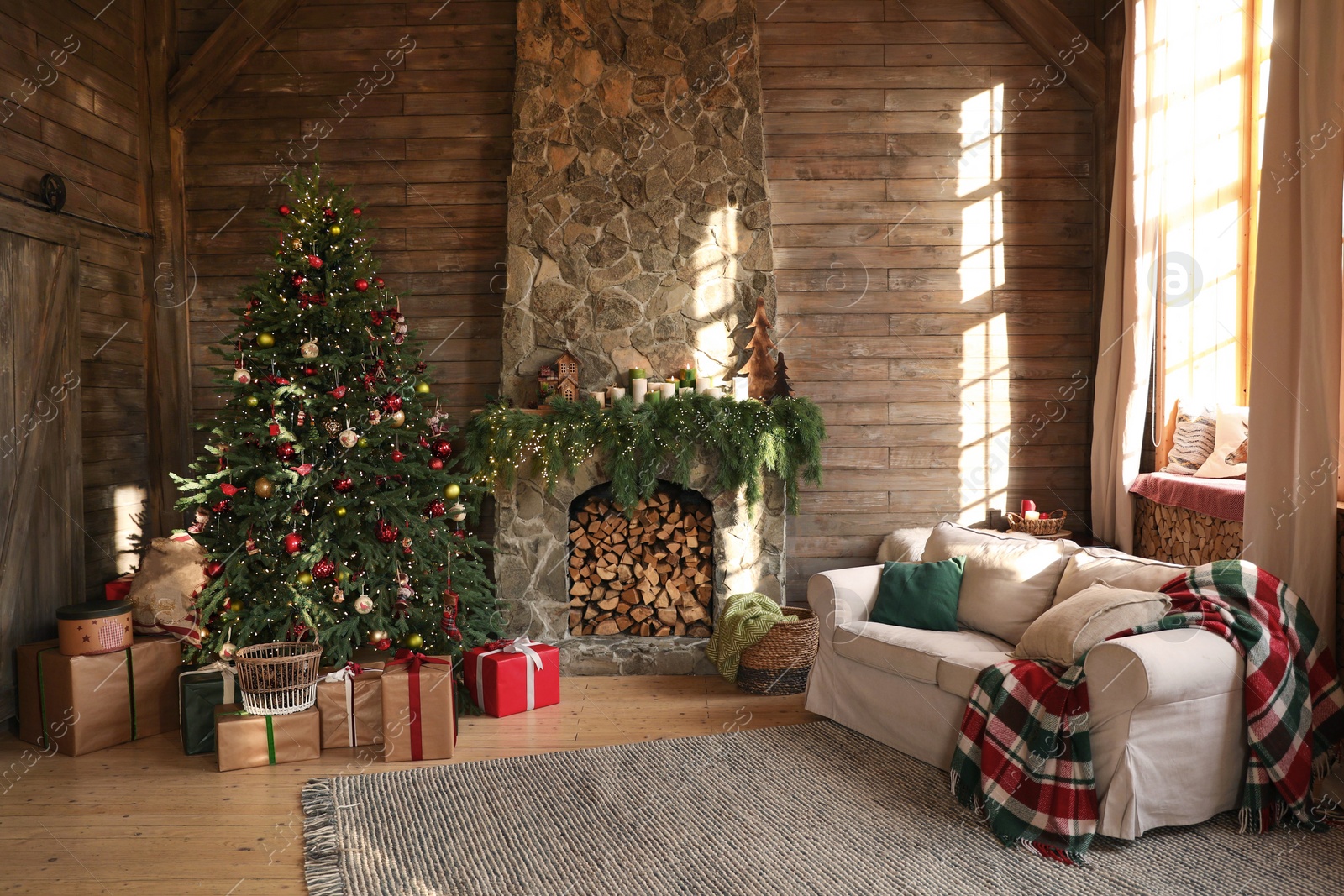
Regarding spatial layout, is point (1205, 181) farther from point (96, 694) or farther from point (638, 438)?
point (96, 694)

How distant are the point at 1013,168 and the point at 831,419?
5.66 ft

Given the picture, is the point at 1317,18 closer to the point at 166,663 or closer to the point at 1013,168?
the point at 1013,168

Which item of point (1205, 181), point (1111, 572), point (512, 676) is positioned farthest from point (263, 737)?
point (1205, 181)

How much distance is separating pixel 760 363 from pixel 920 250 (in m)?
1.15

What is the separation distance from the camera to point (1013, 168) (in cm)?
501

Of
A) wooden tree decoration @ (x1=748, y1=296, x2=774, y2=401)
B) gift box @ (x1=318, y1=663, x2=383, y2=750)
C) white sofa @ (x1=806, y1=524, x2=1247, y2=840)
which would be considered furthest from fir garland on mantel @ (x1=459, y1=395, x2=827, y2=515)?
gift box @ (x1=318, y1=663, x2=383, y2=750)

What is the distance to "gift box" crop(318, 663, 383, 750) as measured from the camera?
354 centimetres

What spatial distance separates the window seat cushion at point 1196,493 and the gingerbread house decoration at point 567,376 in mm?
2849

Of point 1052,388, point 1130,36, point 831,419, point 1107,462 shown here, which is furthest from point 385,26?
point 1107,462

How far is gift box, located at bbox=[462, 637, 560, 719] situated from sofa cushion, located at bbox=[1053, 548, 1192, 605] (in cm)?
217

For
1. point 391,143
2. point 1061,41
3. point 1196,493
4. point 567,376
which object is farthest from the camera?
point 391,143

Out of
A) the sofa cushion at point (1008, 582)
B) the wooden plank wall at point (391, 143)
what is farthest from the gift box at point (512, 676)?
the sofa cushion at point (1008, 582)

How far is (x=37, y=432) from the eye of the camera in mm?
3924

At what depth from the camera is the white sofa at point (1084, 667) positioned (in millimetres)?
2617
